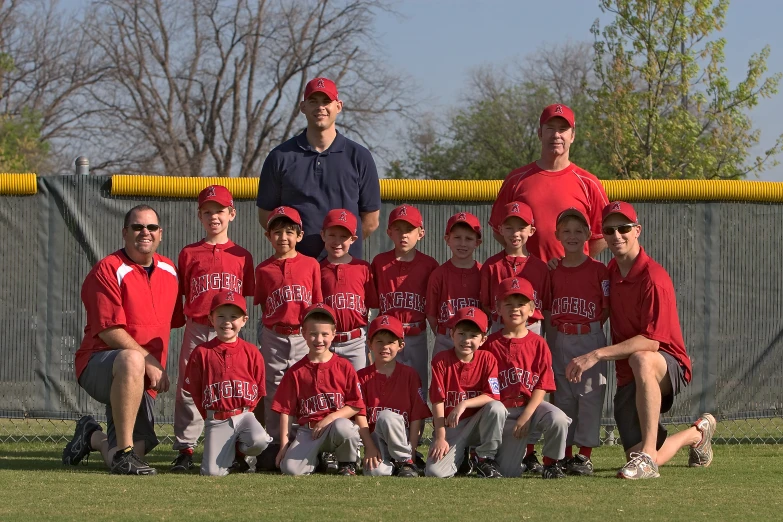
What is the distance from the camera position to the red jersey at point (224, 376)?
5699 millimetres

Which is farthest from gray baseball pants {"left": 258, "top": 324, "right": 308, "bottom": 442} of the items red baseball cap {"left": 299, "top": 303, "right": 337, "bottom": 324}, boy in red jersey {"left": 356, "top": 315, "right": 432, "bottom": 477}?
boy in red jersey {"left": 356, "top": 315, "right": 432, "bottom": 477}

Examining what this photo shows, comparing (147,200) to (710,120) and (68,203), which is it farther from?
(710,120)

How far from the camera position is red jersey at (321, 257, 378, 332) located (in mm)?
5977

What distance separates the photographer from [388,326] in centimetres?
568

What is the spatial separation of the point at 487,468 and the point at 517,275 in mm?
1083

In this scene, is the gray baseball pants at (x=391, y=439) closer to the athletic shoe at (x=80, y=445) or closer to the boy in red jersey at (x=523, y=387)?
the boy in red jersey at (x=523, y=387)

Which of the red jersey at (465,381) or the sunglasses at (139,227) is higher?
the sunglasses at (139,227)

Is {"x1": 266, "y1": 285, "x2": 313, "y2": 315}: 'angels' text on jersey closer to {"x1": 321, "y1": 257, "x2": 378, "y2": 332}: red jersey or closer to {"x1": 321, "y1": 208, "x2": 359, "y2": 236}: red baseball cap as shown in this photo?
{"x1": 321, "y1": 257, "x2": 378, "y2": 332}: red jersey

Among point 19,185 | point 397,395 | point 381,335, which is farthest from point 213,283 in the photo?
point 19,185

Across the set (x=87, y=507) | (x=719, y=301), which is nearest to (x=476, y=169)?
(x=719, y=301)

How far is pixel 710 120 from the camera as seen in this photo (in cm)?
1786

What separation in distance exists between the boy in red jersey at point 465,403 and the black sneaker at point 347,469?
0.40 meters

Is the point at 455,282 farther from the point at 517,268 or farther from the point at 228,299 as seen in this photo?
the point at 228,299

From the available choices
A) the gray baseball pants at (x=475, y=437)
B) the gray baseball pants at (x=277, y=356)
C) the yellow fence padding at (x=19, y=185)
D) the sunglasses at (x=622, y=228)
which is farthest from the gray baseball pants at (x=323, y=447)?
the yellow fence padding at (x=19, y=185)
